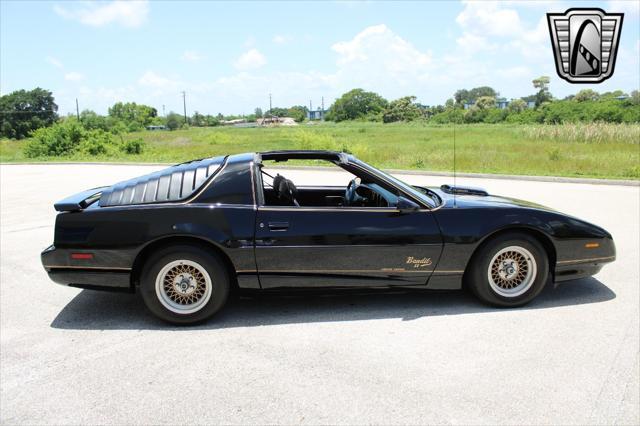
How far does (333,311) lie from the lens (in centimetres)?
436

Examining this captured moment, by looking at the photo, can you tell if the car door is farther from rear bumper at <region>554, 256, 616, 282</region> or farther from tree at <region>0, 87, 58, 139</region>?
tree at <region>0, 87, 58, 139</region>

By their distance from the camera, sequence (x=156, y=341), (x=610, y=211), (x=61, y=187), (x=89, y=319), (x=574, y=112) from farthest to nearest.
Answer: (x=574, y=112), (x=61, y=187), (x=610, y=211), (x=89, y=319), (x=156, y=341)

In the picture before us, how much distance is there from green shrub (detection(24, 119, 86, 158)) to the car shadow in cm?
2975

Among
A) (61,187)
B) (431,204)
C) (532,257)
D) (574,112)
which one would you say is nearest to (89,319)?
(431,204)

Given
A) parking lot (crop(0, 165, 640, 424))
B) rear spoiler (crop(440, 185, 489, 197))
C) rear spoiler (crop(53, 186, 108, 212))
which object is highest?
rear spoiler (crop(53, 186, 108, 212))

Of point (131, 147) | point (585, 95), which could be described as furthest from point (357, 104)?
point (131, 147)

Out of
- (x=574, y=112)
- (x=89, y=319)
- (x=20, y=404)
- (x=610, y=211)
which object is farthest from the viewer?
(x=574, y=112)

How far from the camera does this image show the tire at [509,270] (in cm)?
425

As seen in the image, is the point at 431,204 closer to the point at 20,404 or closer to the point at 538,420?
the point at 538,420

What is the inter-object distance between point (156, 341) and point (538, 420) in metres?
2.64

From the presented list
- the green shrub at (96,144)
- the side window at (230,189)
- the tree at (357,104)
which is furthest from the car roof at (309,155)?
the tree at (357,104)

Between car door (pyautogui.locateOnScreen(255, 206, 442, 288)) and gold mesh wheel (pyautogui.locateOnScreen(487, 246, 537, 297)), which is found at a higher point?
car door (pyautogui.locateOnScreen(255, 206, 442, 288))

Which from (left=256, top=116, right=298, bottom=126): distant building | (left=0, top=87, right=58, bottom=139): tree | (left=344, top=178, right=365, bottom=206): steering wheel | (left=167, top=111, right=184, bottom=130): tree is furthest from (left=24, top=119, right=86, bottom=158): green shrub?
(left=167, top=111, right=184, bottom=130): tree

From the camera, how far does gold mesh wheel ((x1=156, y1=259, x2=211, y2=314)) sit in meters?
4.01
